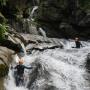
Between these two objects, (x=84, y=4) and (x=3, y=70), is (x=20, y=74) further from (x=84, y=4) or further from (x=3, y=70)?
(x=84, y=4)

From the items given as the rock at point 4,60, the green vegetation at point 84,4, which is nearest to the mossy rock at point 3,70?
the rock at point 4,60

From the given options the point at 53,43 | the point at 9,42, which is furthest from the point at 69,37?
the point at 9,42

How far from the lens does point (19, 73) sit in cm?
1692

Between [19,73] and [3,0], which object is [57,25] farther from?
[19,73]

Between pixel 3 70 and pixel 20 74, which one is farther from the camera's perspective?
pixel 20 74

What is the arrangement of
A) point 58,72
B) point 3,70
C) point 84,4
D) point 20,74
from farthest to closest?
point 84,4, point 58,72, point 20,74, point 3,70

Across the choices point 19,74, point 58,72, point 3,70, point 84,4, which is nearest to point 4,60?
point 3,70

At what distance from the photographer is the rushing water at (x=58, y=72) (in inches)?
643

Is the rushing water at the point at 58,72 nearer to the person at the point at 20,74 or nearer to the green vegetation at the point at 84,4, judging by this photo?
the person at the point at 20,74

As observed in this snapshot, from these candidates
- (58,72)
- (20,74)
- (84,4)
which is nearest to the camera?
(20,74)

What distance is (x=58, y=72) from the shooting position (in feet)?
58.4

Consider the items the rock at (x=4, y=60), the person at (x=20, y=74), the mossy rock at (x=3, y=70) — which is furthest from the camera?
the person at (x=20, y=74)

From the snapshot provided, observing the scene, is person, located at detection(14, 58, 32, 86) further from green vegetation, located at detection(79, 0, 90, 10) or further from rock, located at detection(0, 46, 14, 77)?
green vegetation, located at detection(79, 0, 90, 10)

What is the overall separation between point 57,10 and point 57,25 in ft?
6.63
